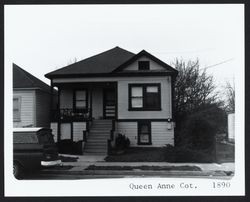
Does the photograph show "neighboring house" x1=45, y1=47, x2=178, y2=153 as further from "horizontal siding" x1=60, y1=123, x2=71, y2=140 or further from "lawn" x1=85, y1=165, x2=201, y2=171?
"lawn" x1=85, y1=165, x2=201, y2=171

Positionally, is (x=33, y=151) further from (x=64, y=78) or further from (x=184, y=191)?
(x=64, y=78)

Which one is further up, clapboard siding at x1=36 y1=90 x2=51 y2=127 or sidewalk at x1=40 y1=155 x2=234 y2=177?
clapboard siding at x1=36 y1=90 x2=51 y2=127

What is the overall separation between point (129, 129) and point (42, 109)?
4656mm

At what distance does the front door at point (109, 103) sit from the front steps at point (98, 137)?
42.0 inches

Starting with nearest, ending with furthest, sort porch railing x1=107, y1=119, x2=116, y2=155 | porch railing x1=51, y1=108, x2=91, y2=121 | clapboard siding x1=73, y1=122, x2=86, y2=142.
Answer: porch railing x1=107, y1=119, x2=116, y2=155, clapboard siding x1=73, y1=122, x2=86, y2=142, porch railing x1=51, y1=108, x2=91, y2=121

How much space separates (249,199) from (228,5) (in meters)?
3.77

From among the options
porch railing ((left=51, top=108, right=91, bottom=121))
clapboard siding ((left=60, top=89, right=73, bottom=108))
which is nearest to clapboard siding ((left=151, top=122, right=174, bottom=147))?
porch railing ((left=51, top=108, right=91, bottom=121))

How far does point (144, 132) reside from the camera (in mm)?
20750

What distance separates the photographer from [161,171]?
13.0m

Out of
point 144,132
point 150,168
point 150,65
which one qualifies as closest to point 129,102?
point 144,132

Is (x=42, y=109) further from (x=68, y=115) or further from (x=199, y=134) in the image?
(x=199, y=134)

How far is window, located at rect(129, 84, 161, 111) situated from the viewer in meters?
21.0

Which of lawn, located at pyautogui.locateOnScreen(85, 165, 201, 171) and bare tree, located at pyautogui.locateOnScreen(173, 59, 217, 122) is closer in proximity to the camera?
lawn, located at pyautogui.locateOnScreen(85, 165, 201, 171)

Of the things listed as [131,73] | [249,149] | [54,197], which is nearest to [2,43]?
[54,197]
